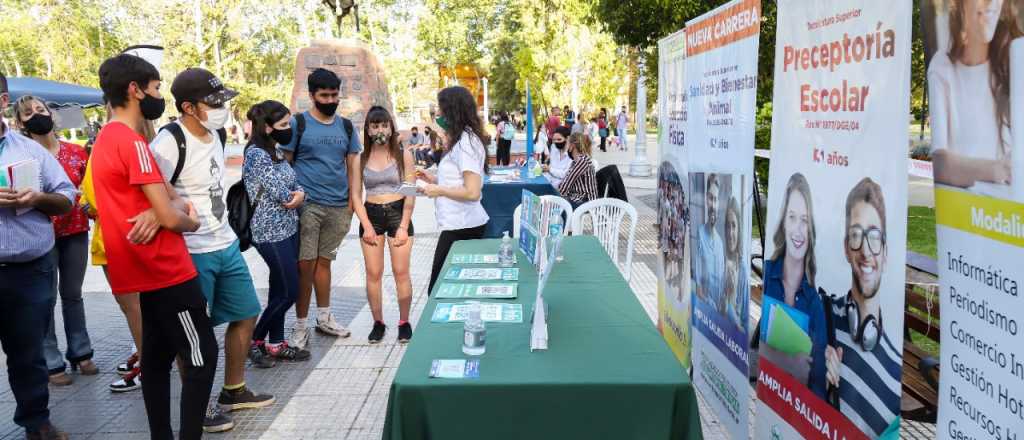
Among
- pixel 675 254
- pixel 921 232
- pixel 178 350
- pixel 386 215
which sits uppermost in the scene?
pixel 386 215

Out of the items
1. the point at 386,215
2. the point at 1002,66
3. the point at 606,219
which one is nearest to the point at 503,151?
the point at 606,219

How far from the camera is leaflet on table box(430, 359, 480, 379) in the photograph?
7.81 ft

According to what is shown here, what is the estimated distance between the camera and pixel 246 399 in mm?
4109

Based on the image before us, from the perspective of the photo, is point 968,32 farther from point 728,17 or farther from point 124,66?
point 124,66

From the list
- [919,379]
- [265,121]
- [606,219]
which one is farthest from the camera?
[606,219]

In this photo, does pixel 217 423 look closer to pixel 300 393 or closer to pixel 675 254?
pixel 300 393

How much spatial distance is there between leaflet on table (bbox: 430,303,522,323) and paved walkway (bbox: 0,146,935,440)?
106 cm

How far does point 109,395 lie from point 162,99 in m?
2.19

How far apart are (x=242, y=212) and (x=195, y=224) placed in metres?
1.31

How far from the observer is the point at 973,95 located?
170cm

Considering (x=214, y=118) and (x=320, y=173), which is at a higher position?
(x=214, y=118)

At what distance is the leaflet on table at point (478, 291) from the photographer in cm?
334

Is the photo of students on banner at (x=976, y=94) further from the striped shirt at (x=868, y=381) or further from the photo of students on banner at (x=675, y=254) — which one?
the photo of students on banner at (x=675, y=254)

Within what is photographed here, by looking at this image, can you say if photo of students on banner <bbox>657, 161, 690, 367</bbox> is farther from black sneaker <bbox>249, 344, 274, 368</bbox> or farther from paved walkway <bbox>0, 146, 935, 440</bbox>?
black sneaker <bbox>249, 344, 274, 368</bbox>
